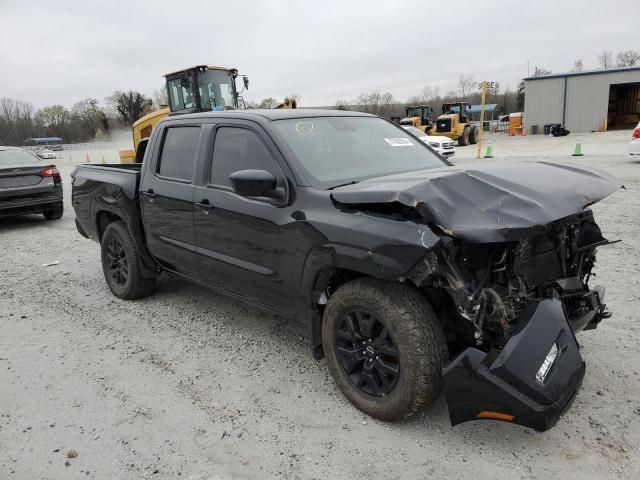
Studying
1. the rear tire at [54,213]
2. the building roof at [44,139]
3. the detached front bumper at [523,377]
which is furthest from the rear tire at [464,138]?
the building roof at [44,139]

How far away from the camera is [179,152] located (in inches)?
172

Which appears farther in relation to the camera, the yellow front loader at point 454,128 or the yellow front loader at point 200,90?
the yellow front loader at point 454,128

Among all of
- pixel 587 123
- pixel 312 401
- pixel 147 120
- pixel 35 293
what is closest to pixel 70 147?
pixel 147 120

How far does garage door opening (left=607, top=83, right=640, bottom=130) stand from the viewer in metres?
35.9

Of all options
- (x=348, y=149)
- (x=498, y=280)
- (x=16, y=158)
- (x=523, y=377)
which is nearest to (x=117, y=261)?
(x=348, y=149)

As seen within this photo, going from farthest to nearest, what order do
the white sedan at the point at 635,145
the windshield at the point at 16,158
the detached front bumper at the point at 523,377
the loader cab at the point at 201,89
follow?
the loader cab at the point at 201,89
the white sedan at the point at 635,145
the windshield at the point at 16,158
the detached front bumper at the point at 523,377

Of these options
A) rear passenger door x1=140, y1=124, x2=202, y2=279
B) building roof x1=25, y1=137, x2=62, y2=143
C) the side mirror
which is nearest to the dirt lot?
rear passenger door x1=140, y1=124, x2=202, y2=279

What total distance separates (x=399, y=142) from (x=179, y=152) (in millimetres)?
1923

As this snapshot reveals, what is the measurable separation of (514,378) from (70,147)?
62974mm

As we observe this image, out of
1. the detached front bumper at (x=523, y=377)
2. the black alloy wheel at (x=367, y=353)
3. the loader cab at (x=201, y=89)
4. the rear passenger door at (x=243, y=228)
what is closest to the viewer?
the detached front bumper at (x=523, y=377)

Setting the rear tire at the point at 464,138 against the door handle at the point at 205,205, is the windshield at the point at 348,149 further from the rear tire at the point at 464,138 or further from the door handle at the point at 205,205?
the rear tire at the point at 464,138

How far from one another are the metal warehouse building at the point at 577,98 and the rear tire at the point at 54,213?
32844 mm

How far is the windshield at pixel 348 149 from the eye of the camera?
3.38 m

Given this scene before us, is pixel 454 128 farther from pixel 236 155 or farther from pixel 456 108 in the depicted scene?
pixel 236 155
